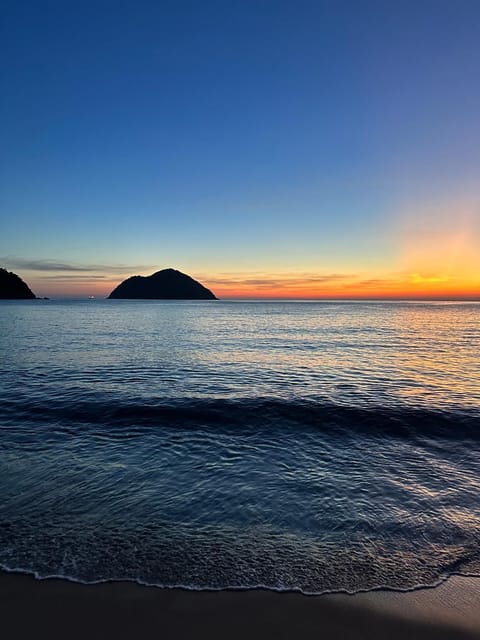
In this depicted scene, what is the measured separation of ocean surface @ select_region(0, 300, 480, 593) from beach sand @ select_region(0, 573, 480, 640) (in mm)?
276

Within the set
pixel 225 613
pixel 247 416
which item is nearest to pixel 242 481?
pixel 225 613

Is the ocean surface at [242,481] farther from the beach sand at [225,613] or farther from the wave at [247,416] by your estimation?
the beach sand at [225,613]

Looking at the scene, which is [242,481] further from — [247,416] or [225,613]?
[247,416]

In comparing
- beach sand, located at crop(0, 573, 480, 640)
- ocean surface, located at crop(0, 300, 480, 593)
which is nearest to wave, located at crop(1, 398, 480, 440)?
ocean surface, located at crop(0, 300, 480, 593)

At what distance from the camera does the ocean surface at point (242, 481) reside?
6.25 meters

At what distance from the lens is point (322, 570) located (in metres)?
6.07

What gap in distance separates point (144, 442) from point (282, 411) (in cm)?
601

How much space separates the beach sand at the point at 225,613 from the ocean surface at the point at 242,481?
0.91 feet

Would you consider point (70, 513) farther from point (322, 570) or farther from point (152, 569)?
point (322, 570)

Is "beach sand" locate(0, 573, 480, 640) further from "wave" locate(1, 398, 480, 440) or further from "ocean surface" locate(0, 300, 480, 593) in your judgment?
"wave" locate(1, 398, 480, 440)

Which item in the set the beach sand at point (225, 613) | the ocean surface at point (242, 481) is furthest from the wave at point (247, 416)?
the beach sand at point (225, 613)

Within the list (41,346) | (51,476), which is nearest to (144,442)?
(51,476)

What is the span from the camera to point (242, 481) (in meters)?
9.40

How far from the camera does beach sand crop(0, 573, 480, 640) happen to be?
4734 mm
